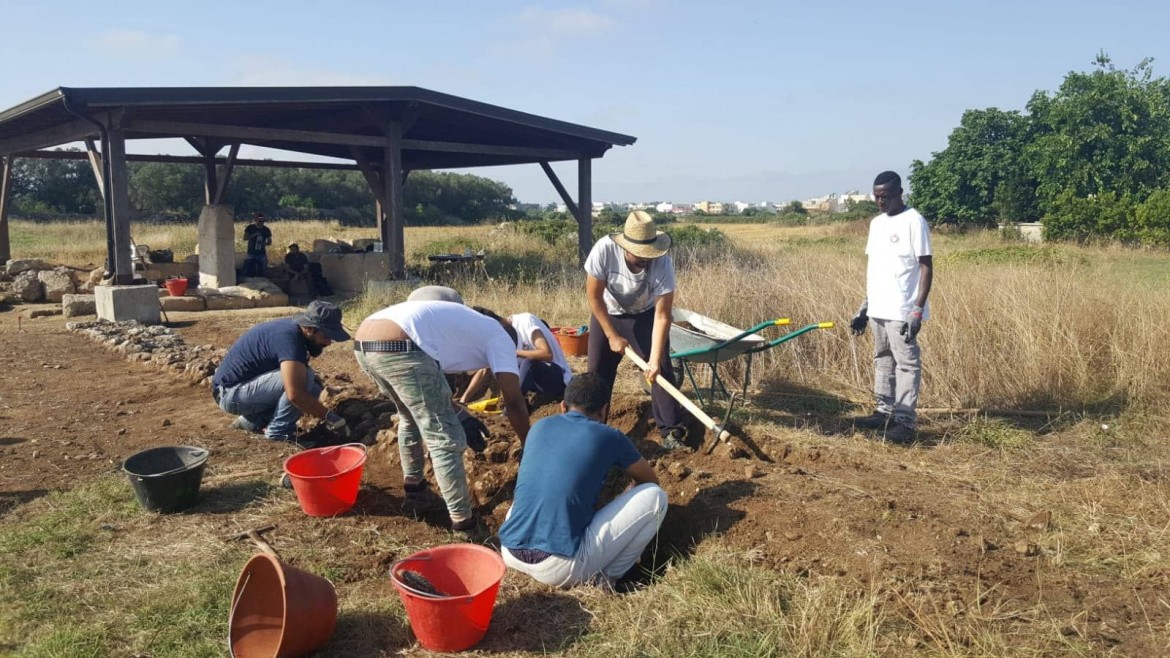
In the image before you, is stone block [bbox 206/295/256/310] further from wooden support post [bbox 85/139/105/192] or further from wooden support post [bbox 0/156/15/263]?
wooden support post [bbox 0/156/15/263]

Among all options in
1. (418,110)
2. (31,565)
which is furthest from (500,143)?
(31,565)

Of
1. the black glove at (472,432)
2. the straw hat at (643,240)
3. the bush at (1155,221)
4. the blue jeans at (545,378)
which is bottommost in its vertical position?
the black glove at (472,432)

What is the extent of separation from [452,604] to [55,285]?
533 inches

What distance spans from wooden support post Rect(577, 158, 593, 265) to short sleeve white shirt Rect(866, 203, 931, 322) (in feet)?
33.9

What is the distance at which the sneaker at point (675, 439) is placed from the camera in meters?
4.84

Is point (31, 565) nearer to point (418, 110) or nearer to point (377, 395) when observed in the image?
point (377, 395)

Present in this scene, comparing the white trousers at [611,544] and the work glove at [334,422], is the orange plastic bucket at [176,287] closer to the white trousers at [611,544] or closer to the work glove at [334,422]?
the work glove at [334,422]

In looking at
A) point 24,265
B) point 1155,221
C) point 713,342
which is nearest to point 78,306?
point 24,265

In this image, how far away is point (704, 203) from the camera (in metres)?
134

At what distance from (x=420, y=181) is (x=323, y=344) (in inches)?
1920

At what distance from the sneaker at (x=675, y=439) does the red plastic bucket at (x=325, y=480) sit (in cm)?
173

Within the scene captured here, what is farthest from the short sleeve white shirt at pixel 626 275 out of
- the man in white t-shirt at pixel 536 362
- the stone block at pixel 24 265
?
the stone block at pixel 24 265

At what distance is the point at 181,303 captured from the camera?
480 inches

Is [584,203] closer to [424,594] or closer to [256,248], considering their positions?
[256,248]
